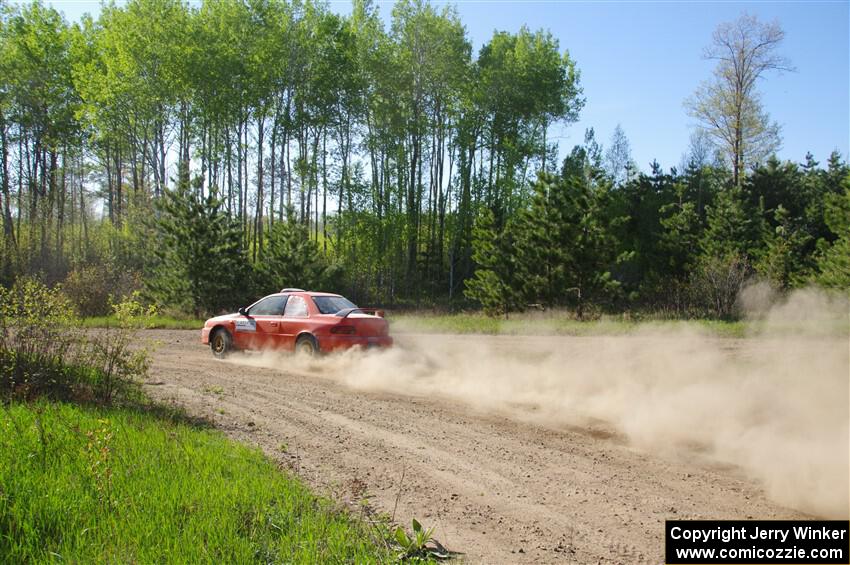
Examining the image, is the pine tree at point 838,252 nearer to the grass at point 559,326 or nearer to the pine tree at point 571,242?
the grass at point 559,326

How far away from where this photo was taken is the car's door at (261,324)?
14070 millimetres

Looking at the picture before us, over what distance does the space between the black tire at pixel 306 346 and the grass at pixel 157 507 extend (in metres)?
6.44

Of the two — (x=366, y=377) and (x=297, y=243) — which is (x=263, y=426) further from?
(x=297, y=243)

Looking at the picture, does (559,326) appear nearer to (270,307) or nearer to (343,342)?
(343,342)

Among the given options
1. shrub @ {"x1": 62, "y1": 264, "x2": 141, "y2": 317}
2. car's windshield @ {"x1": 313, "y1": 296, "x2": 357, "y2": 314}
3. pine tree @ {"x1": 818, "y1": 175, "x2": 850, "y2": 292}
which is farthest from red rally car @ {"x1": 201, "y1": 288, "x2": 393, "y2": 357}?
pine tree @ {"x1": 818, "y1": 175, "x2": 850, "y2": 292}

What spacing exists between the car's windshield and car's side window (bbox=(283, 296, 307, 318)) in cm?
35

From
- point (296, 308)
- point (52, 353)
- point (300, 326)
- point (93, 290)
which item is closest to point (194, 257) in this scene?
point (93, 290)

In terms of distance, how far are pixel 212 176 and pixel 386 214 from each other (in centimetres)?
1292

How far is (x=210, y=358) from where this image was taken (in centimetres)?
1489

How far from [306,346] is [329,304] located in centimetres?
115

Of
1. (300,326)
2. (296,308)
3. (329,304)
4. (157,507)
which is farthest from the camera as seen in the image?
(296,308)

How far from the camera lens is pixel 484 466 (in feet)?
20.4

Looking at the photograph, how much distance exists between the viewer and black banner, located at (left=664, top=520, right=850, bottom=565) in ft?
13.5

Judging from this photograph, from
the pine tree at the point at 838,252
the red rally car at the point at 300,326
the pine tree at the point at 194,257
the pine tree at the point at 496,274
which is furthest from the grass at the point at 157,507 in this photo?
the pine tree at the point at 838,252
